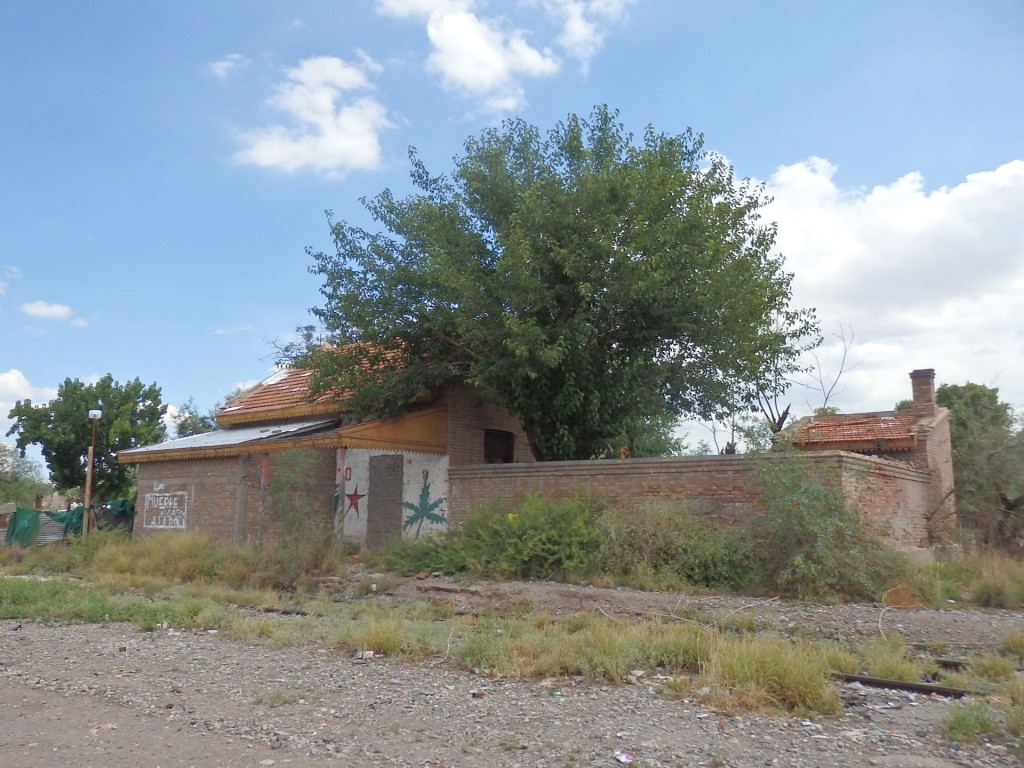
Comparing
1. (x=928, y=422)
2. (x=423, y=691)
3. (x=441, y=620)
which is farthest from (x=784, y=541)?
(x=928, y=422)

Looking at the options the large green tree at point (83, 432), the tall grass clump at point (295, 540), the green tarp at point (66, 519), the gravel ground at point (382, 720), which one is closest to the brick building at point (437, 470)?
the tall grass clump at point (295, 540)

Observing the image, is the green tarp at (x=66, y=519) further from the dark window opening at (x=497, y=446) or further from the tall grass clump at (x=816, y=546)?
the tall grass clump at (x=816, y=546)

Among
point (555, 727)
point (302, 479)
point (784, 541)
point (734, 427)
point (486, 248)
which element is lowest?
point (555, 727)

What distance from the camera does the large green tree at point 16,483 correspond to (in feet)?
177

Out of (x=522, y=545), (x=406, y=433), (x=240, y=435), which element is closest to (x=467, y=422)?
(x=406, y=433)

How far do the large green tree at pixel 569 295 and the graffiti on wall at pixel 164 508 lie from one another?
569 centimetres

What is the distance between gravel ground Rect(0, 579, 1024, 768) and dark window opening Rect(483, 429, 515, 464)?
452 inches

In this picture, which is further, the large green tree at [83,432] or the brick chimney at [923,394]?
the large green tree at [83,432]

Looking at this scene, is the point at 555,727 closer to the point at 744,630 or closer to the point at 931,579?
the point at 744,630

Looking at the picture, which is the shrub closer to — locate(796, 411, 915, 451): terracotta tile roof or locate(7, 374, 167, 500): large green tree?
locate(796, 411, 915, 451): terracotta tile roof

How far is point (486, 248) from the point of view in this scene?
17.8 m

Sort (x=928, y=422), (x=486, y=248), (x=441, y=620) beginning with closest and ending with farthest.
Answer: (x=441, y=620) < (x=486, y=248) < (x=928, y=422)

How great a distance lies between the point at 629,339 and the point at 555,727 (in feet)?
39.5

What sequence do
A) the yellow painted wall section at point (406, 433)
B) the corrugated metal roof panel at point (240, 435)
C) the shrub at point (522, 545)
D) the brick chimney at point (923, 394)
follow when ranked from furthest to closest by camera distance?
1. the brick chimney at point (923, 394)
2. the corrugated metal roof panel at point (240, 435)
3. the yellow painted wall section at point (406, 433)
4. the shrub at point (522, 545)
